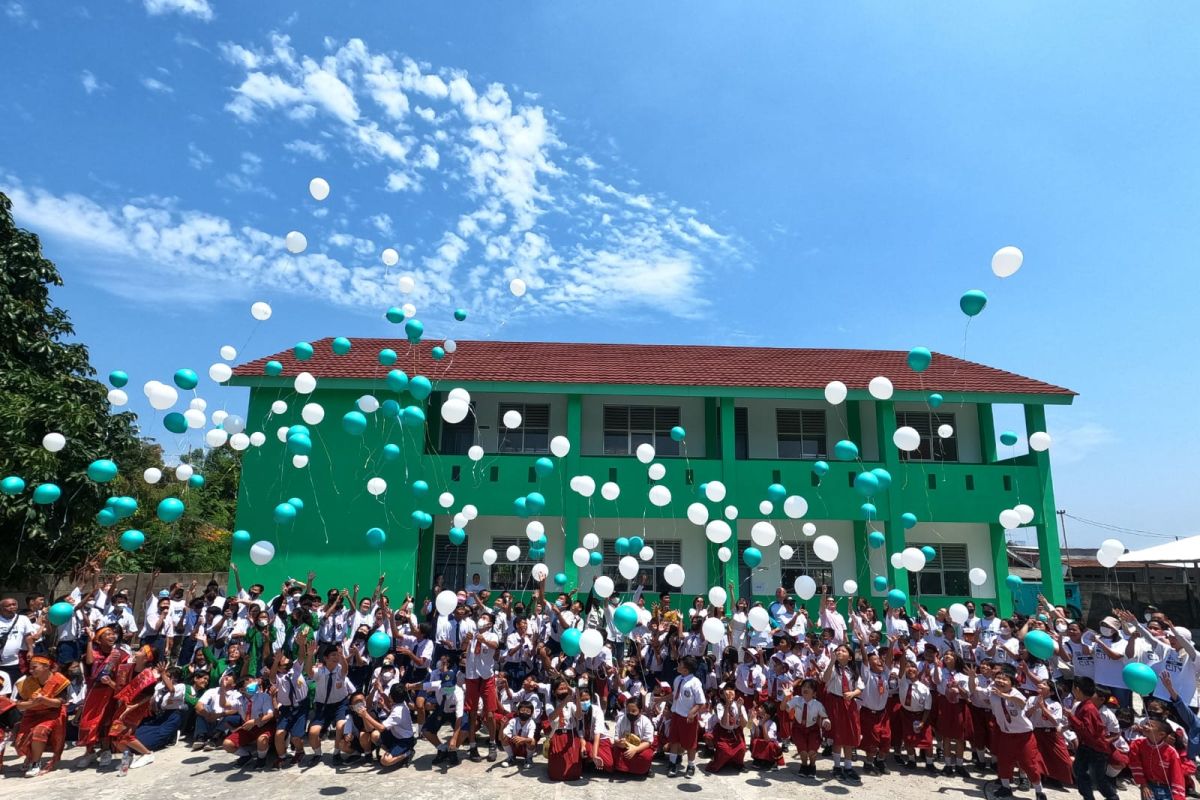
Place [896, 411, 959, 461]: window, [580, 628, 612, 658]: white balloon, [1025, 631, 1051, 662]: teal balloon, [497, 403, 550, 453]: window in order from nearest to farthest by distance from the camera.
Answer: [1025, 631, 1051, 662]: teal balloon, [580, 628, 612, 658]: white balloon, [896, 411, 959, 461]: window, [497, 403, 550, 453]: window

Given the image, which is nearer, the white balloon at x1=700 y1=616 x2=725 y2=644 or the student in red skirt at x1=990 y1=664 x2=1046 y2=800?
the student in red skirt at x1=990 y1=664 x2=1046 y2=800

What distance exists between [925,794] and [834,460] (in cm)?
885

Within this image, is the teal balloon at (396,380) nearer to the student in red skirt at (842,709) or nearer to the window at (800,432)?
the student in red skirt at (842,709)


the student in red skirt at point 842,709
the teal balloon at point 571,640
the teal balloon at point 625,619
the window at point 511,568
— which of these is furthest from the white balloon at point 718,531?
the window at point 511,568

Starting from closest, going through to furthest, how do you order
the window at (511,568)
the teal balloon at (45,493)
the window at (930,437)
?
the teal balloon at (45,493), the window at (511,568), the window at (930,437)

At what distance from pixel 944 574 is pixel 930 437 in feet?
9.32

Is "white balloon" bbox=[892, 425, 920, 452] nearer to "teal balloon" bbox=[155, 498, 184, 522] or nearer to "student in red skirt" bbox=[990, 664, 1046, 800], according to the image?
"student in red skirt" bbox=[990, 664, 1046, 800]

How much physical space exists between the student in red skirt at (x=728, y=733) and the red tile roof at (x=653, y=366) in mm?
7836

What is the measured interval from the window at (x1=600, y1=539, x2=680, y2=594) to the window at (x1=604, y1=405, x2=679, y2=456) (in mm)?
2016

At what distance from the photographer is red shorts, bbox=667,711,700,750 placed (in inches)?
279

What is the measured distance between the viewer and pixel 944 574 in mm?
14633

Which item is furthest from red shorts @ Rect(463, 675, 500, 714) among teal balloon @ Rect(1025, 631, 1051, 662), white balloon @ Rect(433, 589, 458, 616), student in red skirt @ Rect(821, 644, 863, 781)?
teal balloon @ Rect(1025, 631, 1051, 662)

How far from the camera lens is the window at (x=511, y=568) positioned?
46.8ft

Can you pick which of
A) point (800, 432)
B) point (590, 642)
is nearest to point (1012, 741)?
point (590, 642)
